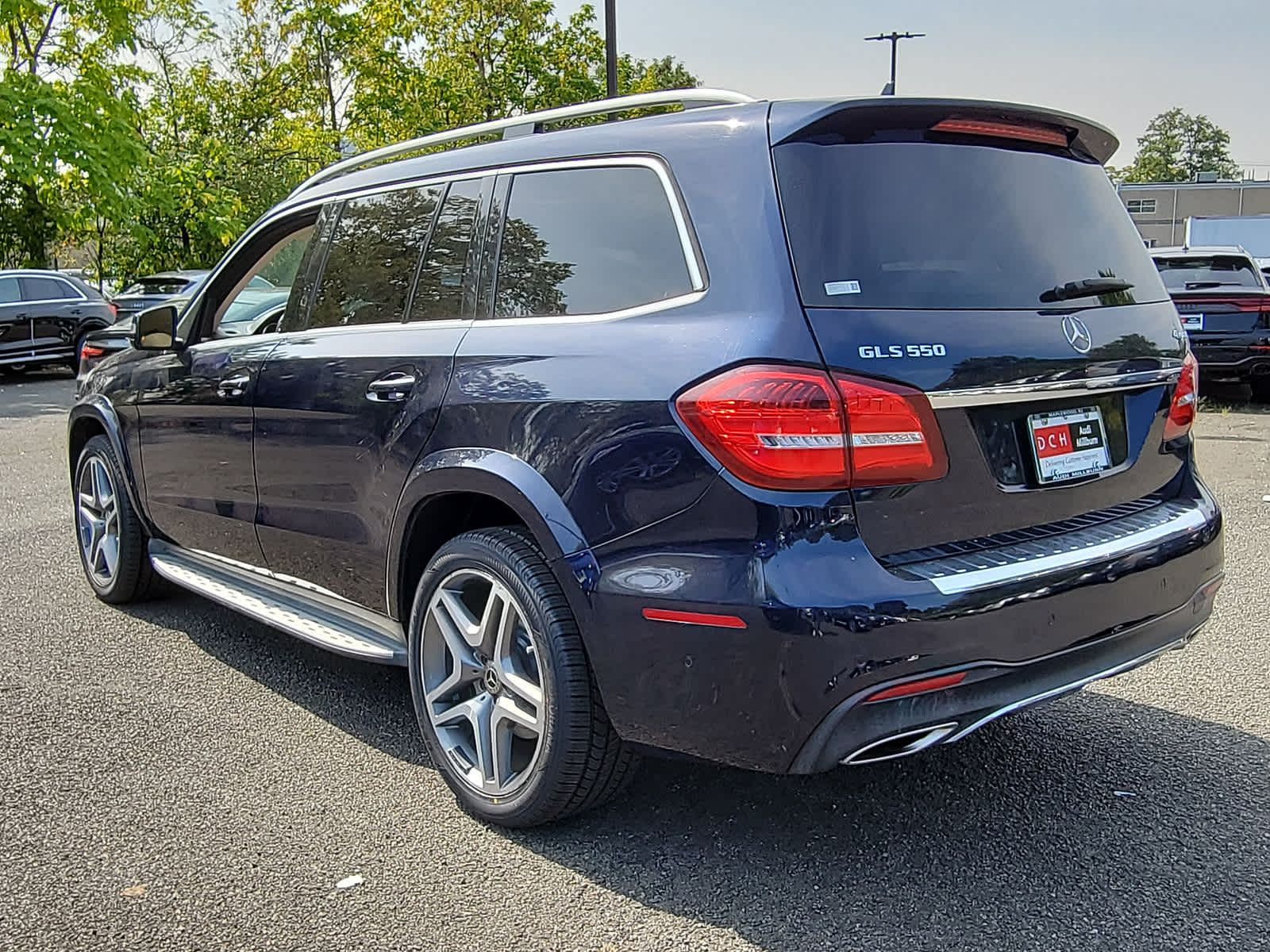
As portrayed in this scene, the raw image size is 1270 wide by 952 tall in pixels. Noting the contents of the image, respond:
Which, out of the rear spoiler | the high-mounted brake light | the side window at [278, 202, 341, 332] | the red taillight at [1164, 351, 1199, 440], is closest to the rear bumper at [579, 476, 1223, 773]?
the red taillight at [1164, 351, 1199, 440]

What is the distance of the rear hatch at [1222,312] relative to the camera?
1262 centimetres

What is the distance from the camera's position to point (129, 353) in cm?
552

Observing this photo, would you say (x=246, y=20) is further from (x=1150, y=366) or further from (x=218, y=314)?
Answer: (x=1150, y=366)

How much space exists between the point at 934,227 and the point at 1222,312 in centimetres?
1117

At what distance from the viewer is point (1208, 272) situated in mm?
13102

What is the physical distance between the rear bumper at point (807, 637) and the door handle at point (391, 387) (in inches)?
39.1

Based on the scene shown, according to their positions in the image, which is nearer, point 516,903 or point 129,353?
point 516,903

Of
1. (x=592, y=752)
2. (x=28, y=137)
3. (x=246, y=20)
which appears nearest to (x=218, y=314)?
(x=592, y=752)

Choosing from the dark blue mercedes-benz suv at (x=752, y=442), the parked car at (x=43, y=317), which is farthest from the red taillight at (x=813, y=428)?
the parked car at (x=43, y=317)

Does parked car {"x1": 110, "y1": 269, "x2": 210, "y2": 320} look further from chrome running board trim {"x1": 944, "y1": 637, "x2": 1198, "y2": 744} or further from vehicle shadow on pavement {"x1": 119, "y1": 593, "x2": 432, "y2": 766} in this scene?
chrome running board trim {"x1": 944, "y1": 637, "x2": 1198, "y2": 744}

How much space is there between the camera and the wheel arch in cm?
304

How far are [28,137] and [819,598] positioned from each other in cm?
2289

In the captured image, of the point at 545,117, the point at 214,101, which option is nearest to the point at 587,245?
the point at 545,117

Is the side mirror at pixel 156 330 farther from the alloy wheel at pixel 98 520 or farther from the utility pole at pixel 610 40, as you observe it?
the utility pole at pixel 610 40
